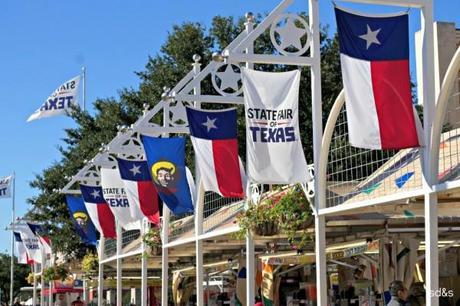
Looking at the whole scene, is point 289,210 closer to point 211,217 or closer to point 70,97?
point 211,217

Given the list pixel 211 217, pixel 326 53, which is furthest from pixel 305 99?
pixel 211 217

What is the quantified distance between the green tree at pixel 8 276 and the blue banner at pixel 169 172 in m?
84.8

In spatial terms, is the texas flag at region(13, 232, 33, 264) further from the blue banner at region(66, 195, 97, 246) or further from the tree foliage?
the blue banner at region(66, 195, 97, 246)

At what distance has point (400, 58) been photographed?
32.5 feet

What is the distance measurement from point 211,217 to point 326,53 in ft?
56.7

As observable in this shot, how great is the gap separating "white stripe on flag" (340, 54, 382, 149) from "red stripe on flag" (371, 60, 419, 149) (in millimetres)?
74

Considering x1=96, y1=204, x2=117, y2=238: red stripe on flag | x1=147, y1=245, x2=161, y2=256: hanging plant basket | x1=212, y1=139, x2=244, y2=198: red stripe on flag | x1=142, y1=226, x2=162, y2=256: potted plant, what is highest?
x1=212, y1=139, x2=244, y2=198: red stripe on flag

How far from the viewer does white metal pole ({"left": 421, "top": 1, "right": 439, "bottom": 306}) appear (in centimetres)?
962

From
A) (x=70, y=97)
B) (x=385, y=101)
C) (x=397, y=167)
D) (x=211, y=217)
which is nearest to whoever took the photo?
(x=385, y=101)

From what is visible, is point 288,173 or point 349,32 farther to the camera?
point 288,173

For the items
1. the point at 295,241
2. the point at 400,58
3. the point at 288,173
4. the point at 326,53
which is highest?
the point at 326,53

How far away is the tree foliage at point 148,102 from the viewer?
32.7m

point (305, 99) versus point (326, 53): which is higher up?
point (326, 53)

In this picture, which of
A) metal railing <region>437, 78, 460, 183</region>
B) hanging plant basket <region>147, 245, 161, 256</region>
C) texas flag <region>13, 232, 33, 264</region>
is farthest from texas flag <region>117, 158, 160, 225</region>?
texas flag <region>13, 232, 33, 264</region>
